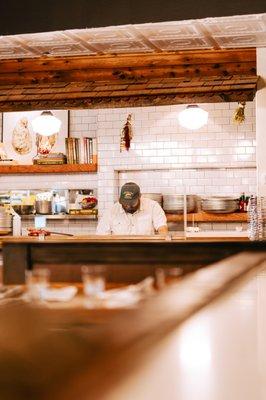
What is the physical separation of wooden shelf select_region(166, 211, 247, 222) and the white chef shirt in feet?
4.11

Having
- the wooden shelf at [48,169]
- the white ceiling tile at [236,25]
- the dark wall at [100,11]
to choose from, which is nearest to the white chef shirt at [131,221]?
the wooden shelf at [48,169]

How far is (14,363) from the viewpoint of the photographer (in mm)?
857

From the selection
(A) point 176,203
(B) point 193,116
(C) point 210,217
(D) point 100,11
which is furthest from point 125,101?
(C) point 210,217

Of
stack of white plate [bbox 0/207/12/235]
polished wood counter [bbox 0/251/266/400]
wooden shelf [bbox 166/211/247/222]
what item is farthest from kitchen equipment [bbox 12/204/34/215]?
A: polished wood counter [bbox 0/251/266/400]

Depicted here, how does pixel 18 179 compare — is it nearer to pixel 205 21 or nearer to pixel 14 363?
pixel 205 21

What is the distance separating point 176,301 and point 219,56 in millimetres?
5833

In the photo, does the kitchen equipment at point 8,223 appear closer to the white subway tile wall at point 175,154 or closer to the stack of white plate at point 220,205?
the white subway tile wall at point 175,154

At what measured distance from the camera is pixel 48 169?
31.9ft

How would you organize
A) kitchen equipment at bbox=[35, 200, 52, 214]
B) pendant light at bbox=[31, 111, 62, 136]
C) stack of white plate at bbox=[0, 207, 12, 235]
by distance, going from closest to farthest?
stack of white plate at bbox=[0, 207, 12, 235] < pendant light at bbox=[31, 111, 62, 136] < kitchen equipment at bbox=[35, 200, 52, 214]

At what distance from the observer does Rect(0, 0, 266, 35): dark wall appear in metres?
5.27

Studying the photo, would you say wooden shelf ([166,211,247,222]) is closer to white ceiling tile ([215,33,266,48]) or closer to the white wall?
the white wall

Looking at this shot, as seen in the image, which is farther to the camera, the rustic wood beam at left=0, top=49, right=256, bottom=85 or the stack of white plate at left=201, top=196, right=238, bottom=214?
the stack of white plate at left=201, top=196, right=238, bottom=214

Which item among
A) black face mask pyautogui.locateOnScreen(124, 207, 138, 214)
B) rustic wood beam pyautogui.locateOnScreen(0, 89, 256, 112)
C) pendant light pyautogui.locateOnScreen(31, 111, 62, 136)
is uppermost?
rustic wood beam pyautogui.locateOnScreen(0, 89, 256, 112)

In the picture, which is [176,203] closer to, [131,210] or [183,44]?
[131,210]
